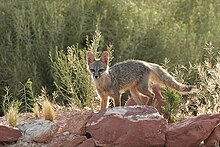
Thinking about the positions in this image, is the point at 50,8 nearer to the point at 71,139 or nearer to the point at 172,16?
the point at 172,16

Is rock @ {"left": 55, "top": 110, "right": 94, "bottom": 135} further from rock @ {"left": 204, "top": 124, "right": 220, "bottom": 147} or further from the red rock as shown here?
rock @ {"left": 204, "top": 124, "right": 220, "bottom": 147}

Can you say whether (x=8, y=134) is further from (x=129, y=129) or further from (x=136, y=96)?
(x=136, y=96)

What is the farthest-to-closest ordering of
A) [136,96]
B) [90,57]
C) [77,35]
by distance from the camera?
[77,35] < [136,96] < [90,57]

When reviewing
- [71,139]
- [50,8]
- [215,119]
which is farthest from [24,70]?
[215,119]

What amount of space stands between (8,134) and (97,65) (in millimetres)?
1759

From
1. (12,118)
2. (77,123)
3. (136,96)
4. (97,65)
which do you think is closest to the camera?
(77,123)

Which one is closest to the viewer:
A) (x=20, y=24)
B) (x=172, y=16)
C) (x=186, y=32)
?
(x=20, y=24)

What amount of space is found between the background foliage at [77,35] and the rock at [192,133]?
13.6 feet

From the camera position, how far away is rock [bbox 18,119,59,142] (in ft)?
22.7

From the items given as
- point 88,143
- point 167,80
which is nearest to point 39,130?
point 88,143

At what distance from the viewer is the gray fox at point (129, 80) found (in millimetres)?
8273

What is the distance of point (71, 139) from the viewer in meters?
6.81

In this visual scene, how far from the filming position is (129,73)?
27.7 ft

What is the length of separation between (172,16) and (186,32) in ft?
3.89
